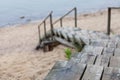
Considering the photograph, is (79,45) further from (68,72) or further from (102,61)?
(68,72)

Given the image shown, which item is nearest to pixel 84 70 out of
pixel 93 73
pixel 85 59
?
pixel 93 73

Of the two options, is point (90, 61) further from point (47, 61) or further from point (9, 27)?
point (9, 27)

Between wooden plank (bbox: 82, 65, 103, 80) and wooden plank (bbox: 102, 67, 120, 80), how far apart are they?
5cm

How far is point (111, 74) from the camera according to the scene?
2988 millimetres

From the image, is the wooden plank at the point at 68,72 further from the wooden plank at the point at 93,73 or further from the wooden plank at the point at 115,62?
the wooden plank at the point at 115,62

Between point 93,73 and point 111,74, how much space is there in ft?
0.62

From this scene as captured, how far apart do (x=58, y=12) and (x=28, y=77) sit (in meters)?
19.2

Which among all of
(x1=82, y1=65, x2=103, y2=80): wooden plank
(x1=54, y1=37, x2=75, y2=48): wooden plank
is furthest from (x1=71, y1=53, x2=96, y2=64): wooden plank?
(x1=54, y1=37, x2=75, y2=48): wooden plank

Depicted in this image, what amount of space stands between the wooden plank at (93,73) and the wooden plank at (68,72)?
0.05m

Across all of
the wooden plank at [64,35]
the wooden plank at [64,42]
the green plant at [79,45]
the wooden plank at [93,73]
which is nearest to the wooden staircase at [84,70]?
the wooden plank at [93,73]

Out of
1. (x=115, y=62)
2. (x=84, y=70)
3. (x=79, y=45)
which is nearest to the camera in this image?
(x=84, y=70)

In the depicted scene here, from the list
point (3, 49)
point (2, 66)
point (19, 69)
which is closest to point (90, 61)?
point (19, 69)

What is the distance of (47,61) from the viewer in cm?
904

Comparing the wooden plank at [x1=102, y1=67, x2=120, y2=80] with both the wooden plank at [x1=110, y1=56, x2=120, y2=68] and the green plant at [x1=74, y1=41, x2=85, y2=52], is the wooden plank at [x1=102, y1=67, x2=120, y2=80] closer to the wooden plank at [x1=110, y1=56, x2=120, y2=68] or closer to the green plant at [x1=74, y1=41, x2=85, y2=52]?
the wooden plank at [x1=110, y1=56, x2=120, y2=68]
